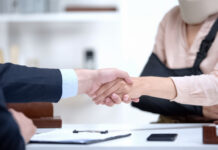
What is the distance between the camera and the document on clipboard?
1301mm

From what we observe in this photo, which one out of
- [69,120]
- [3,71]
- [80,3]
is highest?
[80,3]

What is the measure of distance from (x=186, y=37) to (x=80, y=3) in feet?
5.03

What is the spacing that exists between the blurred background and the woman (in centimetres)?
96

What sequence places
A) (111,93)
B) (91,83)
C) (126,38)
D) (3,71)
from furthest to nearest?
1. (126,38)
2. (111,93)
3. (91,83)
4. (3,71)

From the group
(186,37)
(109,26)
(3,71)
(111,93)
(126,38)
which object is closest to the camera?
(3,71)

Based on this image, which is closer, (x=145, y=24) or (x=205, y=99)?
(x=205, y=99)

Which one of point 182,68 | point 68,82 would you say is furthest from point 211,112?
point 68,82

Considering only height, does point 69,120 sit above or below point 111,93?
below

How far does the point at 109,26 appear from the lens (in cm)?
351

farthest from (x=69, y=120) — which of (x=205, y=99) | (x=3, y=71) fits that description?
(x=3, y=71)

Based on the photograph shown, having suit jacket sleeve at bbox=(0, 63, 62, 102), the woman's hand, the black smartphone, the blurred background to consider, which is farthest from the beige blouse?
the blurred background

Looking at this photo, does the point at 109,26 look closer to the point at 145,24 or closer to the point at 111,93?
the point at 145,24

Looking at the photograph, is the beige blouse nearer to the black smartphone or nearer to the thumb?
the thumb

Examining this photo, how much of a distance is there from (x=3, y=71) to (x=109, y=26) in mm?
2337
